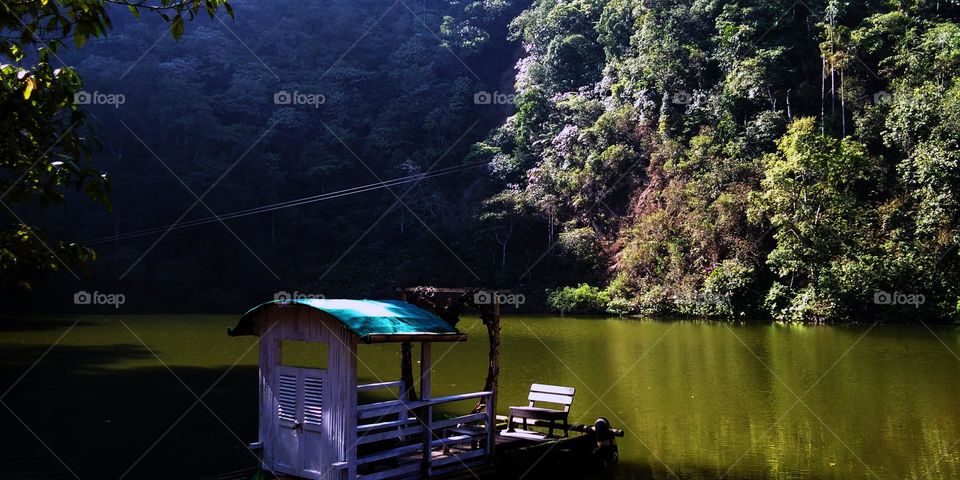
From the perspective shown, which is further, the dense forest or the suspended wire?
the suspended wire

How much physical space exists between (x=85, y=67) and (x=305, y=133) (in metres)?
14.4

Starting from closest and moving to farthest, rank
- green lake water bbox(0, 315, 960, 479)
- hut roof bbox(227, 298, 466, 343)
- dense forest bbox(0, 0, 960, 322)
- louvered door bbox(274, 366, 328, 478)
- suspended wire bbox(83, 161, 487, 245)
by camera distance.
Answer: hut roof bbox(227, 298, 466, 343) → louvered door bbox(274, 366, 328, 478) → green lake water bbox(0, 315, 960, 479) → dense forest bbox(0, 0, 960, 322) → suspended wire bbox(83, 161, 487, 245)

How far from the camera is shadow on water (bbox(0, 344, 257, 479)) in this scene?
37.7 ft

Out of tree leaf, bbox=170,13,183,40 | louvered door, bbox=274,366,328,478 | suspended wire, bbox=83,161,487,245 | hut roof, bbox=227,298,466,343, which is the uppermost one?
suspended wire, bbox=83,161,487,245

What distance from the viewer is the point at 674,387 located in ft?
59.3

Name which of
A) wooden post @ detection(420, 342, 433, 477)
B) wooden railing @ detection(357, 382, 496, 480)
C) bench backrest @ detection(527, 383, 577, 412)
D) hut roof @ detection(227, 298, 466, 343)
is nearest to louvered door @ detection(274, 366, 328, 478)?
wooden railing @ detection(357, 382, 496, 480)

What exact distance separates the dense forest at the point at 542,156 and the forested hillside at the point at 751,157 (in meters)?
0.12

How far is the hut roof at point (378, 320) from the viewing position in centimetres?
805

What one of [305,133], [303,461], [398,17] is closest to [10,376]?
[303,461]

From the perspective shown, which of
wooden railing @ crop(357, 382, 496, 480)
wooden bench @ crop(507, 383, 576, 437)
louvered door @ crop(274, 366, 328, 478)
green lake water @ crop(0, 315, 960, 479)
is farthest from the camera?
green lake water @ crop(0, 315, 960, 479)

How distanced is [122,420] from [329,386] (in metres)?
8.15

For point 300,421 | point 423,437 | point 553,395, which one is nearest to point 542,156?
point 553,395

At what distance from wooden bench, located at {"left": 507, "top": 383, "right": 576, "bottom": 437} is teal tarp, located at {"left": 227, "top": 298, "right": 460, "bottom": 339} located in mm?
2855

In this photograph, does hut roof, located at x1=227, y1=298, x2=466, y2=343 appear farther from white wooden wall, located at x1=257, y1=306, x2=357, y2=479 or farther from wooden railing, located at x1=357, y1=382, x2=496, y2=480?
wooden railing, located at x1=357, y1=382, x2=496, y2=480
